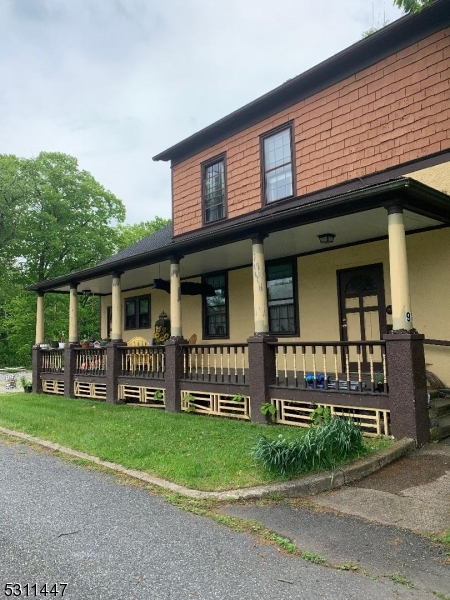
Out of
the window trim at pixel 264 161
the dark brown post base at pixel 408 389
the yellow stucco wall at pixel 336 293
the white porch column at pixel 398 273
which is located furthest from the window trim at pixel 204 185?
the dark brown post base at pixel 408 389

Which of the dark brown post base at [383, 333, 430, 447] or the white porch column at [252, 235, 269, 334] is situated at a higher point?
the white porch column at [252, 235, 269, 334]

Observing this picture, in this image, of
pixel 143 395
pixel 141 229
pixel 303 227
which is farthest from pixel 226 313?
pixel 141 229

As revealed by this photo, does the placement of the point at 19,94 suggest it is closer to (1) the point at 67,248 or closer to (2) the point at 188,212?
(2) the point at 188,212

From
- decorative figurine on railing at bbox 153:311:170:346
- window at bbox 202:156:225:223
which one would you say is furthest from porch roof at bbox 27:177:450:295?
decorative figurine on railing at bbox 153:311:170:346

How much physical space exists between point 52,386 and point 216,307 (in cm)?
612

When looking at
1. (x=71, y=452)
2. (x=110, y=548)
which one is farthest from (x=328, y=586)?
(x=71, y=452)

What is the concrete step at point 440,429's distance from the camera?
6042 mm

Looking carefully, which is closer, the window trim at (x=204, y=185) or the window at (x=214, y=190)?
the window trim at (x=204, y=185)

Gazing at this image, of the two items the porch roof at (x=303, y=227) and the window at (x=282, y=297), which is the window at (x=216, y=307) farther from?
the window at (x=282, y=297)

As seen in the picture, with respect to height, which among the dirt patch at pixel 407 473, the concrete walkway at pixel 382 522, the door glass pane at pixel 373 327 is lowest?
the concrete walkway at pixel 382 522

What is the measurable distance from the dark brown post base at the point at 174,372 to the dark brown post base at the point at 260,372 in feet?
6.85

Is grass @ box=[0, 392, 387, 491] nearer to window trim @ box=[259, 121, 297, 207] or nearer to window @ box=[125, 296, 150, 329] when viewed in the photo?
window @ box=[125, 296, 150, 329]

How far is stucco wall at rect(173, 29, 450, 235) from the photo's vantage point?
7.81 meters

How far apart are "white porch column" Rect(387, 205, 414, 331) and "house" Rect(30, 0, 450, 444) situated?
0.06 ft
